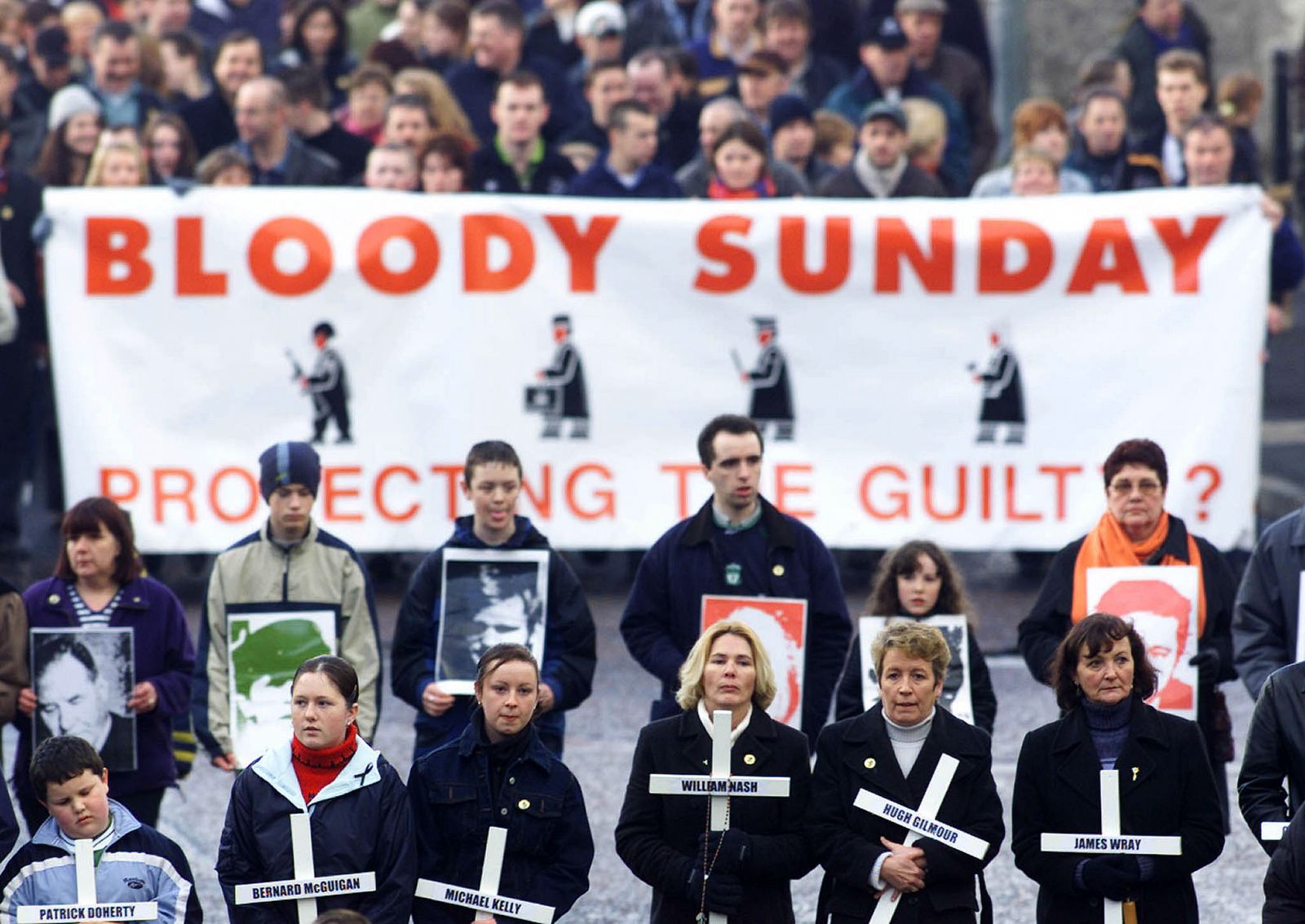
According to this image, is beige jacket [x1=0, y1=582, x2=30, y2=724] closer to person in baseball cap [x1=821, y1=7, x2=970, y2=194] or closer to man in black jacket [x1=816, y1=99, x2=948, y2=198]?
man in black jacket [x1=816, y1=99, x2=948, y2=198]

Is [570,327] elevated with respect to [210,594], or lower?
elevated

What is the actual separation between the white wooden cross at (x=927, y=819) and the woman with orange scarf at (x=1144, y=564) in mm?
1189

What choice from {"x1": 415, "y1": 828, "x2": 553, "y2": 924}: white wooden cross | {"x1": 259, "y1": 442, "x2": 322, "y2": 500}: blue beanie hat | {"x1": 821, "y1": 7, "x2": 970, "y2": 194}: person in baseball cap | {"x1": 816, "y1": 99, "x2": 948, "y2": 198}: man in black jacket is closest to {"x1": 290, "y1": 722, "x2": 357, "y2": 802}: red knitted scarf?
{"x1": 415, "y1": 828, "x2": 553, "y2": 924}: white wooden cross

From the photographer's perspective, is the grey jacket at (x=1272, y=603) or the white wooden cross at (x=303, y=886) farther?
the grey jacket at (x=1272, y=603)

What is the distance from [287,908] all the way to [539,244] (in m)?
5.57

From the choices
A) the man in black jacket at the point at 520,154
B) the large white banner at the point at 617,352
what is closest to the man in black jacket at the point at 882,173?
the large white banner at the point at 617,352

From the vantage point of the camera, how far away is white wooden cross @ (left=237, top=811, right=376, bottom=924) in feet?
21.6

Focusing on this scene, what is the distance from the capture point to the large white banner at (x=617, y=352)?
38.1ft

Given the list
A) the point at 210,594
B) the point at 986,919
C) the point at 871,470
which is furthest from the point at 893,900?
the point at 871,470

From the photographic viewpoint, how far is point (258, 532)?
8156 millimetres

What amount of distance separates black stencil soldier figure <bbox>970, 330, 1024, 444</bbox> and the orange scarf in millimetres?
3762

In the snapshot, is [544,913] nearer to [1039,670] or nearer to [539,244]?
[1039,670]

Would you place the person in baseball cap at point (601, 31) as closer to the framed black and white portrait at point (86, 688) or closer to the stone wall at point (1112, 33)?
the stone wall at point (1112, 33)

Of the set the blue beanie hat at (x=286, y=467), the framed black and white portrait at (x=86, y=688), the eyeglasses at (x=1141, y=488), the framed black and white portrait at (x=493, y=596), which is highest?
the blue beanie hat at (x=286, y=467)
